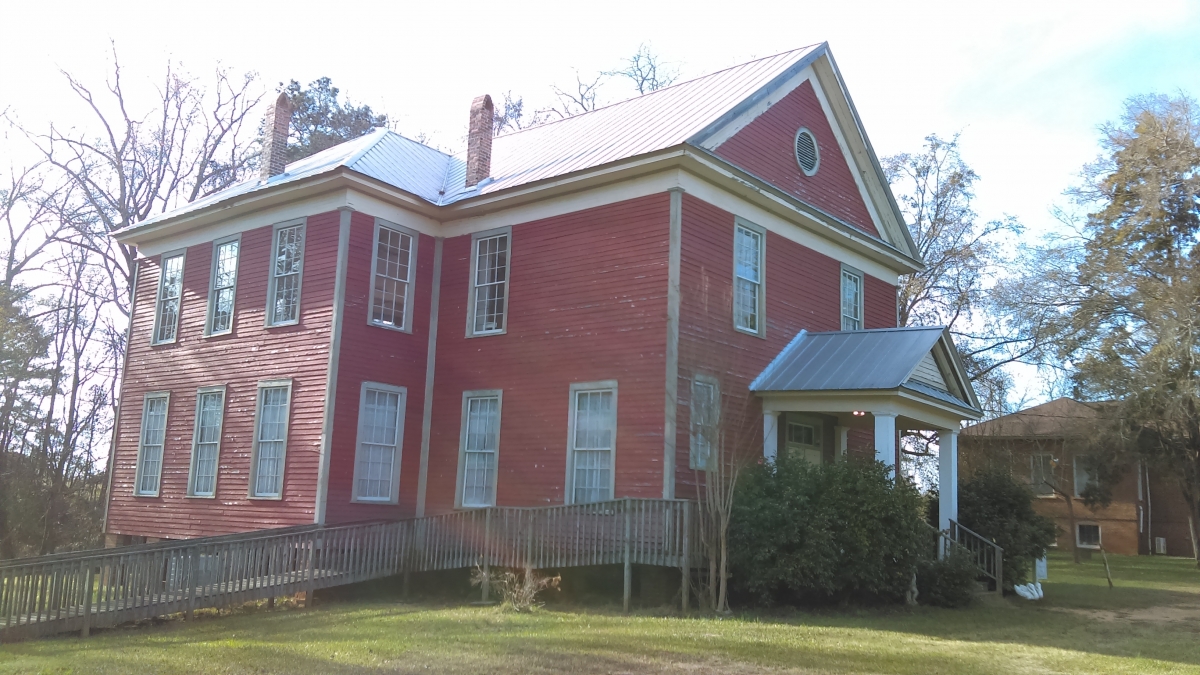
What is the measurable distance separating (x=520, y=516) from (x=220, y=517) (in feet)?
22.6

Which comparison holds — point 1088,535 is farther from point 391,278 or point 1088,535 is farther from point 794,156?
point 391,278

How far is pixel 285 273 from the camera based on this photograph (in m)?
19.2

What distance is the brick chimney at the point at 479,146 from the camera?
20250 mm

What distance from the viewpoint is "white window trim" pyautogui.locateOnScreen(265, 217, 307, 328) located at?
1873 cm

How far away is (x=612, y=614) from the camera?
1371cm

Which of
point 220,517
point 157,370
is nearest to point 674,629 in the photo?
point 220,517

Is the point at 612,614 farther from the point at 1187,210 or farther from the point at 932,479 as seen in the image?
the point at 1187,210

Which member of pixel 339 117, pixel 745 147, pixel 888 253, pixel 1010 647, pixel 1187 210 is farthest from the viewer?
pixel 339 117

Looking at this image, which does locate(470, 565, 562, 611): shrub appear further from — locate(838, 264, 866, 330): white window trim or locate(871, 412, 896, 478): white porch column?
locate(838, 264, 866, 330): white window trim

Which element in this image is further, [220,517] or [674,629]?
[220,517]

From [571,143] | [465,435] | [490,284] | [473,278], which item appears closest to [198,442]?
[465,435]

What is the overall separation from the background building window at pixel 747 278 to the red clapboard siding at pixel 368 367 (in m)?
5.90

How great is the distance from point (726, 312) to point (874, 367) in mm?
2557

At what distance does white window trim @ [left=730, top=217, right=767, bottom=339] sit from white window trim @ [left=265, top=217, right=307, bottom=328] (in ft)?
25.5
